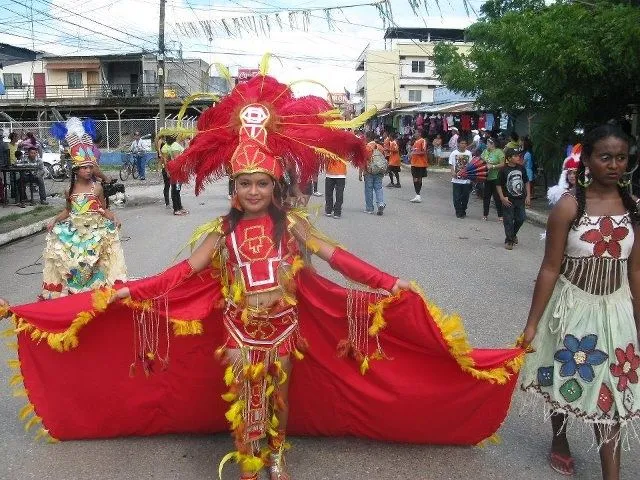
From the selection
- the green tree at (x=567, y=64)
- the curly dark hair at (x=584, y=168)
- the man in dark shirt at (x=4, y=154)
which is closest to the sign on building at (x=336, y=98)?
the curly dark hair at (x=584, y=168)

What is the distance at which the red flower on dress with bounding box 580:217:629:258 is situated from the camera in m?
3.09

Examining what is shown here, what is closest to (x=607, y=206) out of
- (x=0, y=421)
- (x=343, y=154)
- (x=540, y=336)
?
(x=540, y=336)

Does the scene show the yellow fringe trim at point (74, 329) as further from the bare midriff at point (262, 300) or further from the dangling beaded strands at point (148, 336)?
the bare midriff at point (262, 300)

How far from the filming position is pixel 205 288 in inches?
140

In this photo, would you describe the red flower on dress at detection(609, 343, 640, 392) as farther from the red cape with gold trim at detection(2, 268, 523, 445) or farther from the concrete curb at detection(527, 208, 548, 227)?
the concrete curb at detection(527, 208, 548, 227)

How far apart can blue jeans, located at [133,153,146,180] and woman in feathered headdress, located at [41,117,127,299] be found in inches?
731

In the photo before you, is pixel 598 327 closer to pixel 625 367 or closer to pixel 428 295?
pixel 625 367

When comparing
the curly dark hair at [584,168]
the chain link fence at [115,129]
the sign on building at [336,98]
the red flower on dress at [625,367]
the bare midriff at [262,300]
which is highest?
the chain link fence at [115,129]

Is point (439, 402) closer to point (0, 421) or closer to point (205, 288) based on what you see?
point (205, 288)

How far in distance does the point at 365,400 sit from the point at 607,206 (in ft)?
5.48

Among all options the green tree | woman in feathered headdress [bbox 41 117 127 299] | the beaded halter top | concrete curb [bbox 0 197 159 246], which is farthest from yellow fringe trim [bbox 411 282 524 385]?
concrete curb [bbox 0 197 159 246]

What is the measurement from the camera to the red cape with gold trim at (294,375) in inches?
137

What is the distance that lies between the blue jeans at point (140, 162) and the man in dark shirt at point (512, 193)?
1649cm

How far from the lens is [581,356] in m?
3.19
